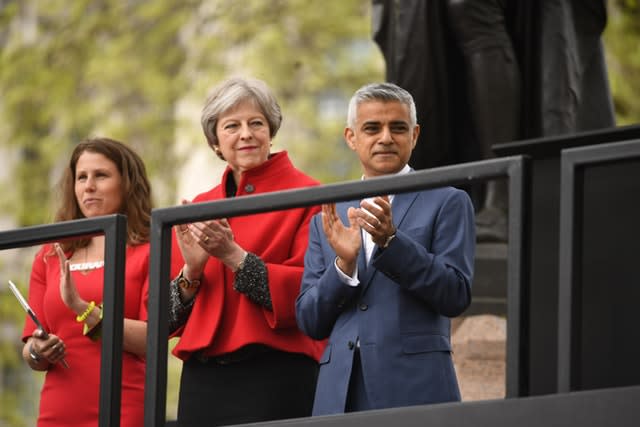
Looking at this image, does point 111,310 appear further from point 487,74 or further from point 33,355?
point 487,74

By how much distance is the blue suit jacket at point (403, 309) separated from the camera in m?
4.67

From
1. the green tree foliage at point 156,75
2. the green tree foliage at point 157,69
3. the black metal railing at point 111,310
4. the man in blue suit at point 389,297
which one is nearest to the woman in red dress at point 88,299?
the black metal railing at point 111,310

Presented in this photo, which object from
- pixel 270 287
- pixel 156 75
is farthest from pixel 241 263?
pixel 156 75

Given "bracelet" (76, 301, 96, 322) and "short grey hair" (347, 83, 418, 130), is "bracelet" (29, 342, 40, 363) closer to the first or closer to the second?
"bracelet" (76, 301, 96, 322)

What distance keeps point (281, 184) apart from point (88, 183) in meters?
0.73

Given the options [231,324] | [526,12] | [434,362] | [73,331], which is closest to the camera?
[434,362]

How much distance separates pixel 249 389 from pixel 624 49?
1049 cm

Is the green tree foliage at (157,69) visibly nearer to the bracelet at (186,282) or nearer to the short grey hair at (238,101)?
the short grey hair at (238,101)

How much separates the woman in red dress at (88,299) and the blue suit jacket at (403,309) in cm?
78

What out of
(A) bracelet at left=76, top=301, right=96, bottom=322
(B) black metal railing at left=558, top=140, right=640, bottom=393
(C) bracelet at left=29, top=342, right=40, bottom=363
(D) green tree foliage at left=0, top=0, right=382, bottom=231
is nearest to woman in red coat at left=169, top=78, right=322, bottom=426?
(A) bracelet at left=76, top=301, right=96, bottom=322

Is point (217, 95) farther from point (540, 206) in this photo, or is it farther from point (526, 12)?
point (526, 12)

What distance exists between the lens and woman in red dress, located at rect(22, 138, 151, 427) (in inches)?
212

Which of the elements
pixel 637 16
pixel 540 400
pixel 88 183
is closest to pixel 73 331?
pixel 88 183

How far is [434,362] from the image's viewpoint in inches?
186
